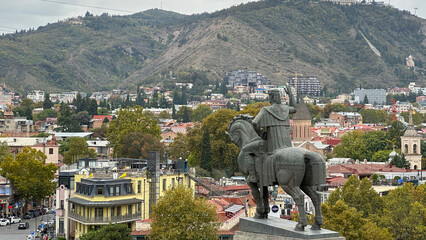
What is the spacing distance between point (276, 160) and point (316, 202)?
1.60 m

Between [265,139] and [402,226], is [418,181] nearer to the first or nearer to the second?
[402,226]

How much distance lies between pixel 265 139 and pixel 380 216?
28.9 metres

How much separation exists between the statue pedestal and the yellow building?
1022 inches

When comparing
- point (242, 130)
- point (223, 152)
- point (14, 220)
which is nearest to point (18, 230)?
point (14, 220)

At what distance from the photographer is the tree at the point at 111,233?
45.8 m

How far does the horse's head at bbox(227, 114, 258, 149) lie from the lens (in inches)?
1027

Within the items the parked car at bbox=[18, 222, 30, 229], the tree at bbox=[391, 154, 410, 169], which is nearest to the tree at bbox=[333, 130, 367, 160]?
the tree at bbox=[391, 154, 410, 169]

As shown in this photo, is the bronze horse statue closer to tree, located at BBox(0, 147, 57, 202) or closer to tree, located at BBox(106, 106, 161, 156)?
tree, located at BBox(0, 147, 57, 202)

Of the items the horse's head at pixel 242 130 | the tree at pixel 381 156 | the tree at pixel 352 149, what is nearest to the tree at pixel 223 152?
the tree at pixel 381 156

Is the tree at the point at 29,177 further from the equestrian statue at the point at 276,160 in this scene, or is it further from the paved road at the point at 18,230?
the equestrian statue at the point at 276,160

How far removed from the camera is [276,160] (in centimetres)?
2500

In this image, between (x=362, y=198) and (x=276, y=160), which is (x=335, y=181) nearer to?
(x=362, y=198)

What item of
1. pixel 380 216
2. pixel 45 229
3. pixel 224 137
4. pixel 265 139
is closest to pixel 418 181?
pixel 224 137

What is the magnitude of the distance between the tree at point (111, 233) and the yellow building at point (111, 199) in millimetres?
4142
